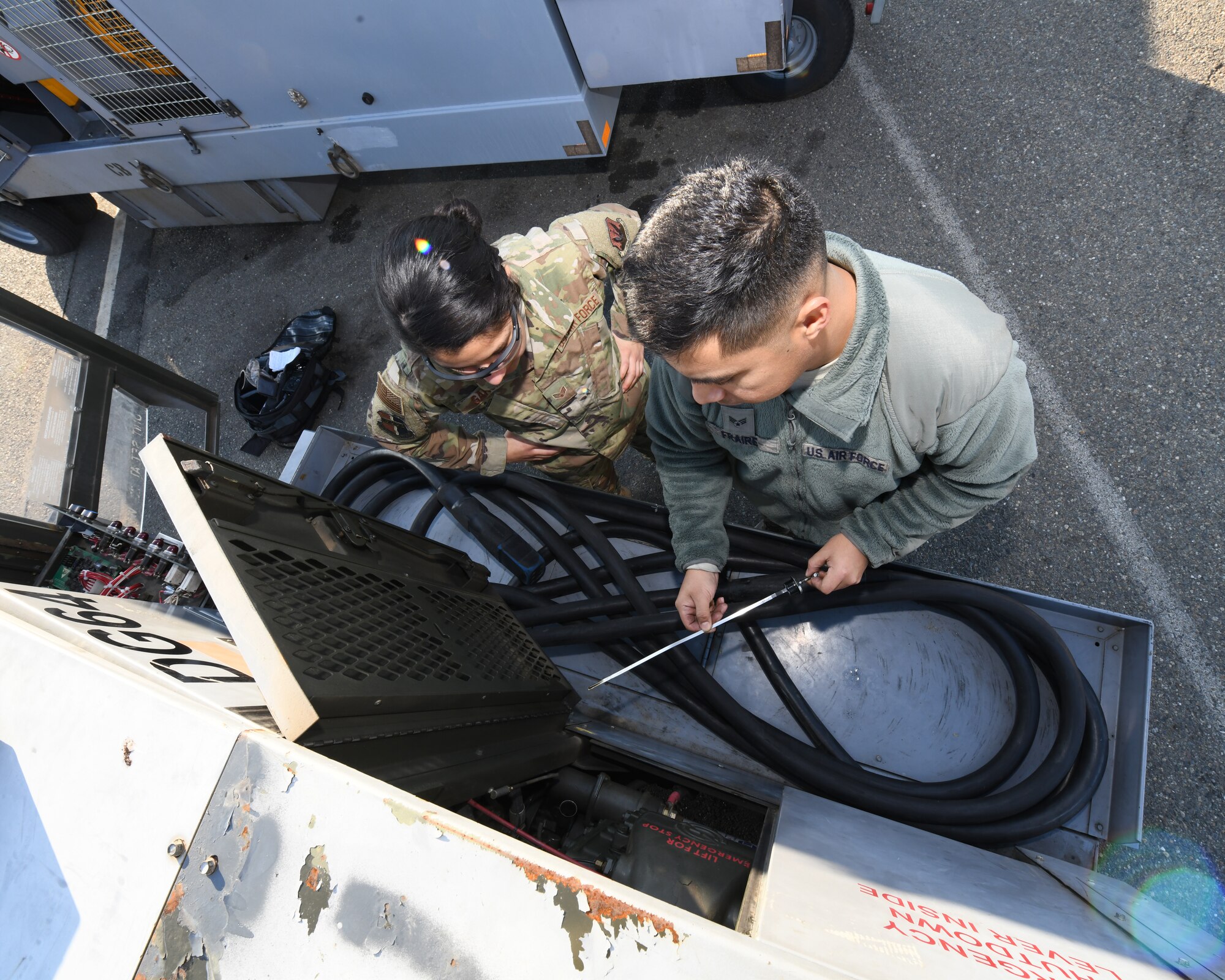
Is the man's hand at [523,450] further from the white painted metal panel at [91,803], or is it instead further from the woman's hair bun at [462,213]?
the white painted metal panel at [91,803]

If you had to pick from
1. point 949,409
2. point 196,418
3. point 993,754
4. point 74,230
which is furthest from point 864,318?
point 74,230

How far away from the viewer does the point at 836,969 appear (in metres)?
0.62

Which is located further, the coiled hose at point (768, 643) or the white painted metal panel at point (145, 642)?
the coiled hose at point (768, 643)

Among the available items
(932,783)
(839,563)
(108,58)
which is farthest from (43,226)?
(932,783)

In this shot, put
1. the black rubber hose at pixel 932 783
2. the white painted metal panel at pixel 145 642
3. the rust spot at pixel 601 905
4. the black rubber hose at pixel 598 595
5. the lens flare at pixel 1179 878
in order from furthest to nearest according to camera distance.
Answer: the lens flare at pixel 1179 878 → the black rubber hose at pixel 598 595 → the black rubber hose at pixel 932 783 → the white painted metal panel at pixel 145 642 → the rust spot at pixel 601 905

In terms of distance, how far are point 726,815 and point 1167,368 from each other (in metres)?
1.93

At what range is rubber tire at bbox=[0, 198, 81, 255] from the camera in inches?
143

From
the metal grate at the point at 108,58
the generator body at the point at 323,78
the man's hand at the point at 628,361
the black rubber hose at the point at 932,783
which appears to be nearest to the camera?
the black rubber hose at the point at 932,783

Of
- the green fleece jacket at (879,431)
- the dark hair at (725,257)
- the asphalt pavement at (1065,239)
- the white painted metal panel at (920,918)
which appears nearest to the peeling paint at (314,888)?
the white painted metal panel at (920,918)

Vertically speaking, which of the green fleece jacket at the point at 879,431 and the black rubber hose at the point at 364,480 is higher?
the green fleece jacket at the point at 879,431

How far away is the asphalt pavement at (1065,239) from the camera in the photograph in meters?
2.01

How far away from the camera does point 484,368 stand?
1537 millimetres

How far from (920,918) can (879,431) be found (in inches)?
27.0

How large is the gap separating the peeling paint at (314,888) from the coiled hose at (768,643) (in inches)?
37.5
